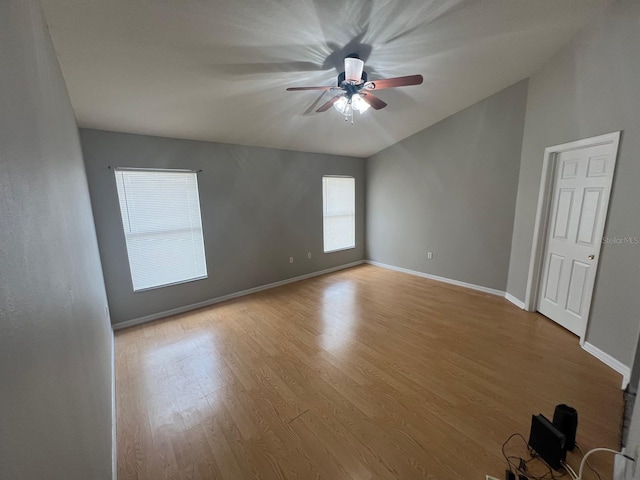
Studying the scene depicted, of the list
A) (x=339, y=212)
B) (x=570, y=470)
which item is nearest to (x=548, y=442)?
(x=570, y=470)

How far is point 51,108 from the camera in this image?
1.31 metres

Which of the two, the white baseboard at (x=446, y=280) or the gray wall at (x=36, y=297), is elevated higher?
the gray wall at (x=36, y=297)

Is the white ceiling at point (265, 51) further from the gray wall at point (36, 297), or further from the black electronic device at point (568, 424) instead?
the black electronic device at point (568, 424)

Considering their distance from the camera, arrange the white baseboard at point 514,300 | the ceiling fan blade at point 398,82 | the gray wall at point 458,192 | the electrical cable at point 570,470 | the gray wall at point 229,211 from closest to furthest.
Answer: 1. the electrical cable at point 570,470
2. the ceiling fan blade at point 398,82
3. the gray wall at point 229,211
4. the white baseboard at point 514,300
5. the gray wall at point 458,192

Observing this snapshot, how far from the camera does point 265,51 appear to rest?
2.06 meters

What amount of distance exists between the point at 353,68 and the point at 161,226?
9.56 ft

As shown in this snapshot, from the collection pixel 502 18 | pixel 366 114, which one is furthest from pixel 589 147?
pixel 366 114

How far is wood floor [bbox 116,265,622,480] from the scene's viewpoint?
1.56m

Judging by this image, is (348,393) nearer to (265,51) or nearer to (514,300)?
(265,51)

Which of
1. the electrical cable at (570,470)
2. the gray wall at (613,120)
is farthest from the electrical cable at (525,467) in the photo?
the gray wall at (613,120)

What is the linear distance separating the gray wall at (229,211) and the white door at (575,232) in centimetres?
337

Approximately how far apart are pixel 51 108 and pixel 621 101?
4.03 metres

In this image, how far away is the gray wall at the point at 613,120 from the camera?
81.7 inches

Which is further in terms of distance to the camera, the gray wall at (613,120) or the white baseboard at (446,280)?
the white baseboard at (446,280)
